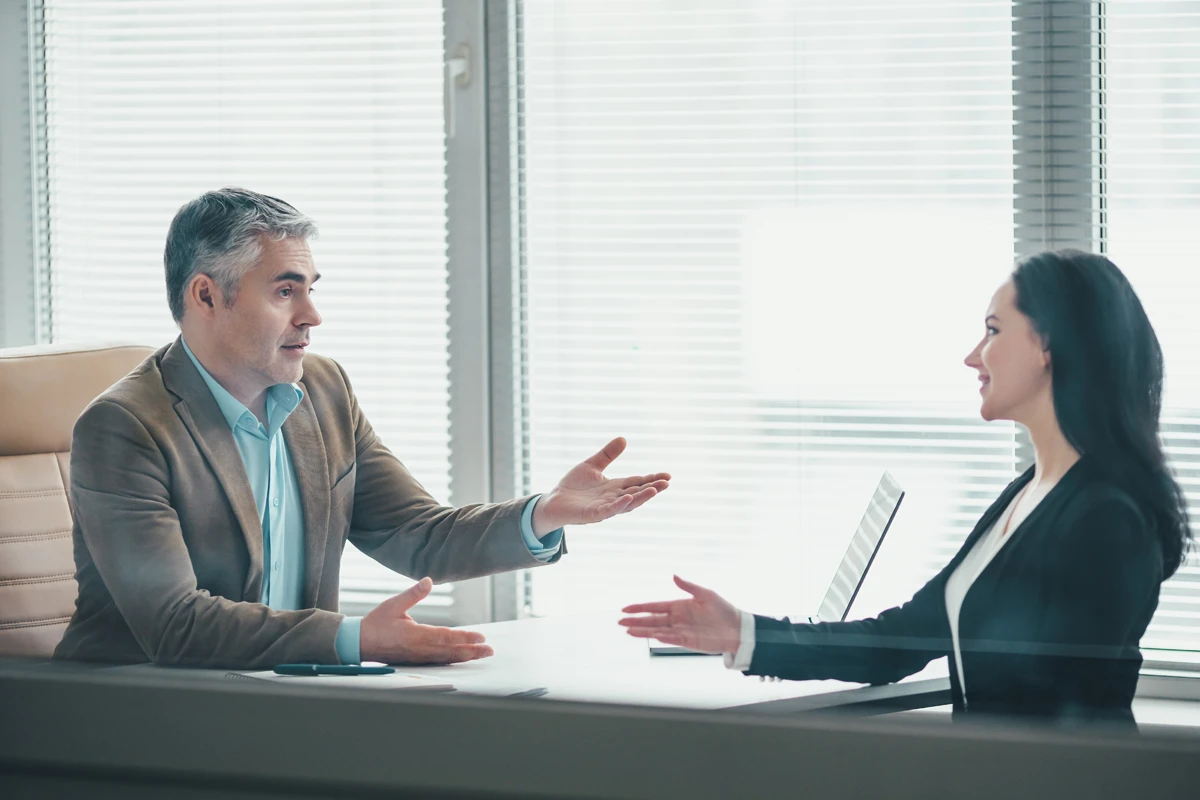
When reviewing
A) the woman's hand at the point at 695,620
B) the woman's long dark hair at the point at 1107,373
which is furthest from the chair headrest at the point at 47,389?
the woman's long dark hair at the point at 1107,373

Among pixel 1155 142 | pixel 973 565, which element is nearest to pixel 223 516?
pixel 973 565

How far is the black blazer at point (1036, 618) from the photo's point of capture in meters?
0.71

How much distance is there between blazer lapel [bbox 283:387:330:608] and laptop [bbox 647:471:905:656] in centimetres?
79

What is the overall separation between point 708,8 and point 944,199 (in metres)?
0.67

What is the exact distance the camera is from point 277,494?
165 cm

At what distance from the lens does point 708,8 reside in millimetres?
2361

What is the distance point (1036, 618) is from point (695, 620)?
379 millimetres

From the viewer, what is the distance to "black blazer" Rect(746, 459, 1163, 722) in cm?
71

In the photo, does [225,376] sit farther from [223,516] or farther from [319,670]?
[319,670]

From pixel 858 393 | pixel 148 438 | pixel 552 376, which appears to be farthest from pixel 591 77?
pixel 148 438

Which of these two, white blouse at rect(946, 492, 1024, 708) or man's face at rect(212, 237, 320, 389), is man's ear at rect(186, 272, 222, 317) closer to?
man's face at rect(212, 237, 320, 389)

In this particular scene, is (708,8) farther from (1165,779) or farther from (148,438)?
(1165,779)

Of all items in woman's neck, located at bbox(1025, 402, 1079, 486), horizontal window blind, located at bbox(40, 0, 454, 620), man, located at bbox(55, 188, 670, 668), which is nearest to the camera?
woman's neck, located at bbox(1025, 402, 1079, 486)

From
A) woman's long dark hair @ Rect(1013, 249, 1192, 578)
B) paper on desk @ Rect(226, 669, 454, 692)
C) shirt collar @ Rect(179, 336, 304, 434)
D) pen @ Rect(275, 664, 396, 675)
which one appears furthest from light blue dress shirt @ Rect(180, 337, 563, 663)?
paper on desk @ Rect(226, 669, 454, 692)
